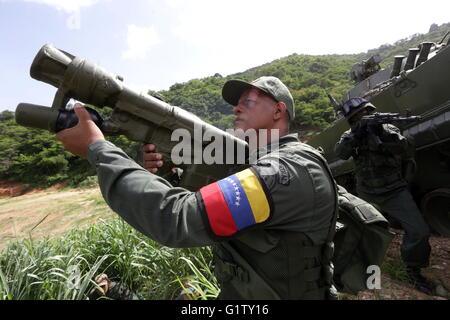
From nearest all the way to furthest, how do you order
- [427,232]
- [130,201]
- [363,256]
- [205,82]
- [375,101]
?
[130,201] → [363,256] → [427,232] → [375,101] → [205,82]

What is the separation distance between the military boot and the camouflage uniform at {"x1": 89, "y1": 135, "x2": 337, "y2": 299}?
8.70 feet

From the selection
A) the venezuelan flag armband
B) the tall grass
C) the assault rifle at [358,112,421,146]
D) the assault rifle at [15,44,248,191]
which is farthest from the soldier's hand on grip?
the assault rifle at [358,112,421,146]

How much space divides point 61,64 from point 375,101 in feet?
17.2

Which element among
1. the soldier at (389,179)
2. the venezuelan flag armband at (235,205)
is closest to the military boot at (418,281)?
the soldier at (389,179)

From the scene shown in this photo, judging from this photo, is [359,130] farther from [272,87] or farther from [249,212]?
[249,212]

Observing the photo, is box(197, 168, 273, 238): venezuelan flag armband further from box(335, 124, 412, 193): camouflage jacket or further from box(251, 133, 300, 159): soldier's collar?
box(335, 124, 412, 193): camouflage jacket

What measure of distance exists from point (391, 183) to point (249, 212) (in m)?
3.17

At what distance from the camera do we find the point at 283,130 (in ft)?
5.85

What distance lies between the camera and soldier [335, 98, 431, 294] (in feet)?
10.4

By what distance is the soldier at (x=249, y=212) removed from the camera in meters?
1.10

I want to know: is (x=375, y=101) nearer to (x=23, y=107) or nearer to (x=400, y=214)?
(x=400, y=214)

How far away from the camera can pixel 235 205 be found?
110cm
